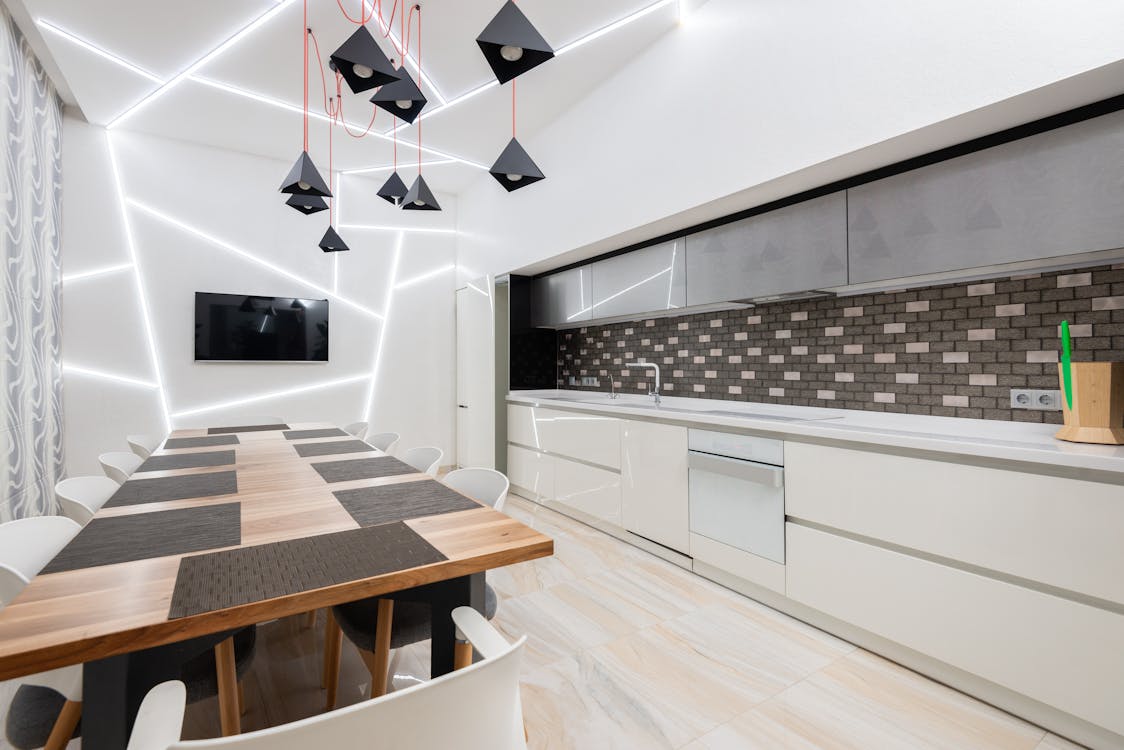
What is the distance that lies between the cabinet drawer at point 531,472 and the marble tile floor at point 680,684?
1.53 metres

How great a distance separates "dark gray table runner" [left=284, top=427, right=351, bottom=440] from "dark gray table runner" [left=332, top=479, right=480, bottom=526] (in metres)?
1.51

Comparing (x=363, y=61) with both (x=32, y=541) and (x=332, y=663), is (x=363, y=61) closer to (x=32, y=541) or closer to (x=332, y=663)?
(x=32, y=541)

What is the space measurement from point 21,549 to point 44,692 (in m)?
0.42

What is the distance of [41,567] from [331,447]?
124 cm

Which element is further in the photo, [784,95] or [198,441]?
[198,441]

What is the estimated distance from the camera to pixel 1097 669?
5.12 feet

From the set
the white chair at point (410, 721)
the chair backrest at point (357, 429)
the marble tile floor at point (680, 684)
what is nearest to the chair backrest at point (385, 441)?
the chair backrest at point (357, 429)

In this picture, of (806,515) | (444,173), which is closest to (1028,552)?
(806,515)

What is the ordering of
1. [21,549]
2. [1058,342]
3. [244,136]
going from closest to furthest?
[21,549] → [1058,342] → [244,136]

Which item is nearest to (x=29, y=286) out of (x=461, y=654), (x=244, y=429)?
(x=244, y=429)

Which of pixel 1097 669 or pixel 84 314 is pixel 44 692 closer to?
pixel 1097 669

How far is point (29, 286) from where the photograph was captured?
3.24 meters

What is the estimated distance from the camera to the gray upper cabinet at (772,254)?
8.14 ft

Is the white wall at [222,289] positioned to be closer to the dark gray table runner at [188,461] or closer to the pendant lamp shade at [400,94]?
the dark gray table runner at [188,461]
